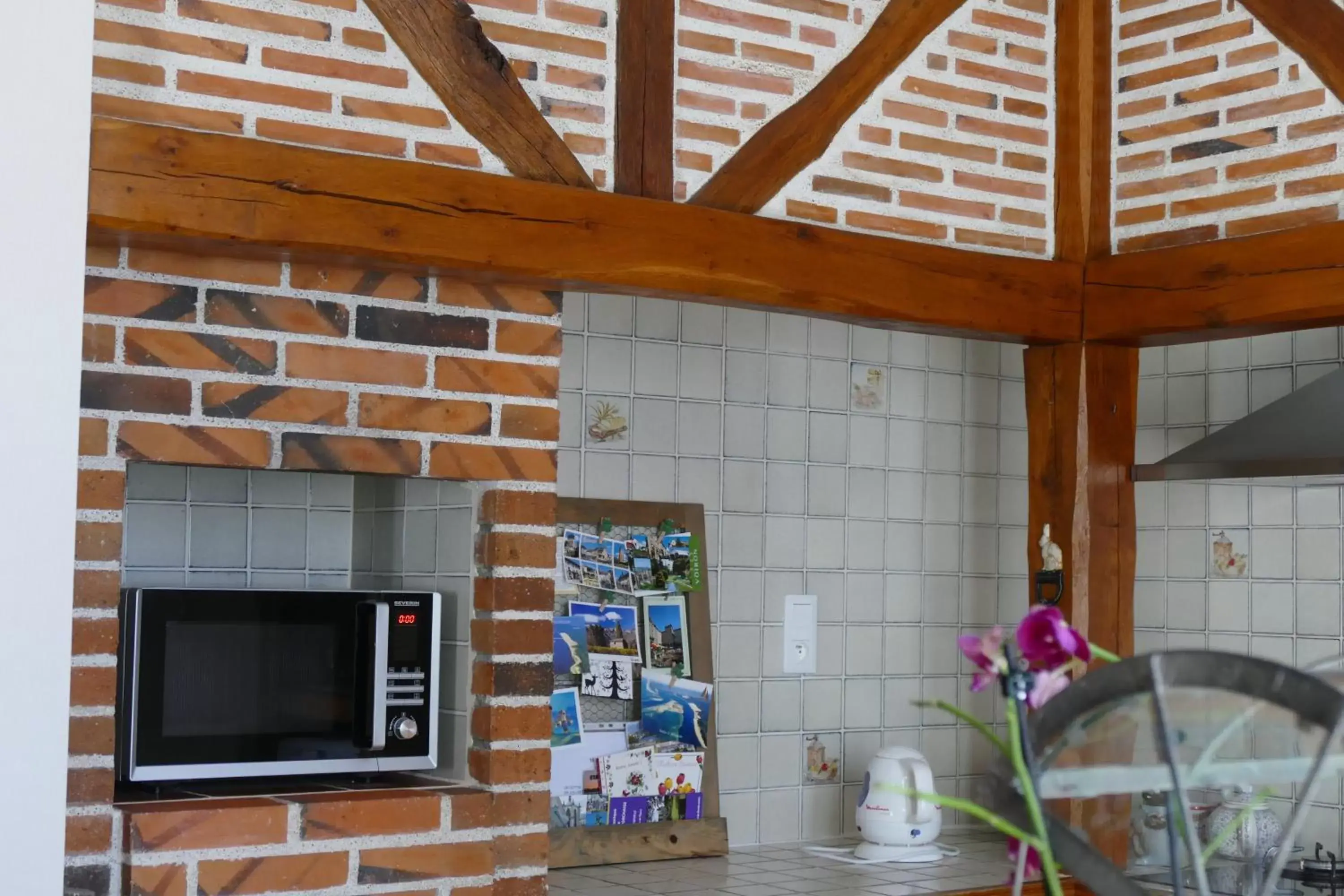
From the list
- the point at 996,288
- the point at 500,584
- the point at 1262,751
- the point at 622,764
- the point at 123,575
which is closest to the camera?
the point at 1262,751

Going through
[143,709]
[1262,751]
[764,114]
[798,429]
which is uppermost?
[764,114]

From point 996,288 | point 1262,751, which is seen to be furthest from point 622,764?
point 1262,751

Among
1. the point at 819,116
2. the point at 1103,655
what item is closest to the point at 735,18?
the point at 819,116

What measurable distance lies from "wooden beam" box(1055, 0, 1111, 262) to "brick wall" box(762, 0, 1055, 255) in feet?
0.08

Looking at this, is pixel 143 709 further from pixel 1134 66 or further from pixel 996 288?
pixel 1134 66

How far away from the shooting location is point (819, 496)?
154 inches

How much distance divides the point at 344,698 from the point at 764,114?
1372 millimetres

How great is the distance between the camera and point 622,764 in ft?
11.5

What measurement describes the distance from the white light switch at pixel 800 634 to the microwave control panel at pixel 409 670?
130cm

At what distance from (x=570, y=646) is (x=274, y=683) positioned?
0.91 metres

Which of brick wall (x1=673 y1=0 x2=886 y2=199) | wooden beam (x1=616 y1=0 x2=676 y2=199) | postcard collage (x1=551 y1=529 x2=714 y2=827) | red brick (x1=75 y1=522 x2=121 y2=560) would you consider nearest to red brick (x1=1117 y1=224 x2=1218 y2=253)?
brick wall (x1=673 y1=0 x2=886 y2=199)

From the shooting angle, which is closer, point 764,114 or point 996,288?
point 764,114

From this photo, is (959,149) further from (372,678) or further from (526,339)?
(372,678)

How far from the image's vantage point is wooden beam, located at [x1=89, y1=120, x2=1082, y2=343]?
2.35 meters
